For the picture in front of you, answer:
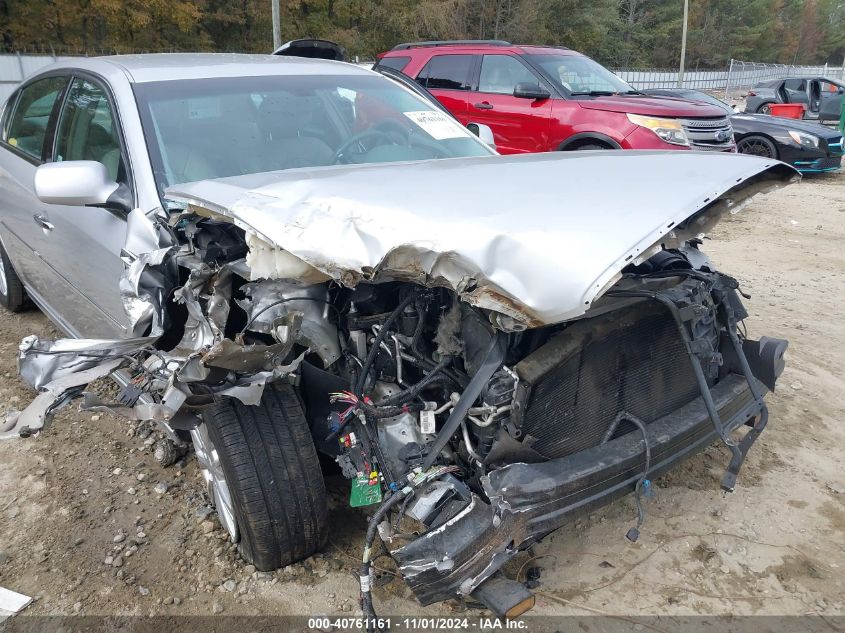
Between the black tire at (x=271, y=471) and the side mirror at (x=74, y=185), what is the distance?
1053 mm

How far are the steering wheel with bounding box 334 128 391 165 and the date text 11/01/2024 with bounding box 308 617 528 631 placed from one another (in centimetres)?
194

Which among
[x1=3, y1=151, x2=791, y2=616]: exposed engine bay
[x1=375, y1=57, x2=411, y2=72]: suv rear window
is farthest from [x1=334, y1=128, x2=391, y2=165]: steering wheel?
[x1=375, y1=57, x2=411, y2=72]: suv rear window

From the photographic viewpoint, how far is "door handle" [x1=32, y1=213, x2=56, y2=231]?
329 cm

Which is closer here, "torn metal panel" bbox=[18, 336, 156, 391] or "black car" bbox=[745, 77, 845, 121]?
"torn metal panel" bbox=[18, 336, 156, 391]

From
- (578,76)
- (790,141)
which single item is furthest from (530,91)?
(790,141)

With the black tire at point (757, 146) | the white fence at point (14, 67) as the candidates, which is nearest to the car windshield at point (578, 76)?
the black tire at point (757, 146)

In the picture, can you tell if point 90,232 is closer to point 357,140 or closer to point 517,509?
point 357,140

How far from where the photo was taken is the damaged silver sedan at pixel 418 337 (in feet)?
5.91

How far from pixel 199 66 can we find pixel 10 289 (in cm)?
258

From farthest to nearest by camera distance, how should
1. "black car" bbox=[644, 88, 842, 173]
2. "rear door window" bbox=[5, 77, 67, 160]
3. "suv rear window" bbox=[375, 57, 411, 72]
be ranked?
1. "black car" bbox=[644, 88, 842, 173]
2. "suv rear window" bbox=[375, 57, 411, 72]
3. "rear door window" bbox=[5, 77, 67, 160]

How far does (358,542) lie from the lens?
99.0 inches

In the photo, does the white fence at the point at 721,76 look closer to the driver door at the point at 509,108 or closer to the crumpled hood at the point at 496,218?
the driver door at the point at 509,108

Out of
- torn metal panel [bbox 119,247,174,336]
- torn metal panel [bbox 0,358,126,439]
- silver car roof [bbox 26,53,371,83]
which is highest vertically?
silver car roof [bbox 26,53,371,83]

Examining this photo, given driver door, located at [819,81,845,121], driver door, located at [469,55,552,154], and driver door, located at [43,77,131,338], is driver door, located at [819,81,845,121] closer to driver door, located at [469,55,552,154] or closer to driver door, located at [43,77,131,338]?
driver door, located at [469,55,552,154]
